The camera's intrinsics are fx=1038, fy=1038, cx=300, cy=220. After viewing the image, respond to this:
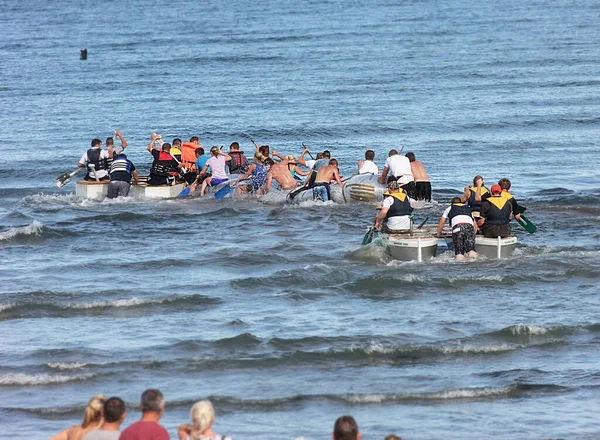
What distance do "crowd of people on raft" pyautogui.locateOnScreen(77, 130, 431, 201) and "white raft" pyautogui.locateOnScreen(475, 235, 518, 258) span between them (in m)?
5.03

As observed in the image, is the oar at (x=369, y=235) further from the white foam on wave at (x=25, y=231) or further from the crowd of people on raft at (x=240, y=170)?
the white foam on wave at (x=25, y=231)

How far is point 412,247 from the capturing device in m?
18.9

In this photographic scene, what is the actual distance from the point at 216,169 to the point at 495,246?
928 centimetres

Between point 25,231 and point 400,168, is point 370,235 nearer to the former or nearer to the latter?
point 400,168

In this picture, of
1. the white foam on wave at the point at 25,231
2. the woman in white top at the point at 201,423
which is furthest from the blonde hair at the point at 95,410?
the white foam on wave at the point at 25,231

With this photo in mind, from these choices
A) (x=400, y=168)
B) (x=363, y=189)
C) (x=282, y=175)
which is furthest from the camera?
(x=282, y=175)

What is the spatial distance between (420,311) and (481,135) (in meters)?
21.0

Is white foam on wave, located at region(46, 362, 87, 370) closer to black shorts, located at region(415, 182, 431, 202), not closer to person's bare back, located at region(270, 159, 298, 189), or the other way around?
black shorts, located at region(415, 182, 431, 202)

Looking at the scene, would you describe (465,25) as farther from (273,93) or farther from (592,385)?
(592,385)

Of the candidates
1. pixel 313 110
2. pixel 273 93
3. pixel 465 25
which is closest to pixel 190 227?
pixel 313 110

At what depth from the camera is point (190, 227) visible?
79.4 feet

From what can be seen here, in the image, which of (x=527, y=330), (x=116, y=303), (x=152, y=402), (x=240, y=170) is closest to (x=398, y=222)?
(x=527, y=330)

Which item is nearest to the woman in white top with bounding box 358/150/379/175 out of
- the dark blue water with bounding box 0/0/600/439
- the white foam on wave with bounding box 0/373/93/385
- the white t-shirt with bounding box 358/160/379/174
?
the white t-shirt with bounding box 358/160/379/174

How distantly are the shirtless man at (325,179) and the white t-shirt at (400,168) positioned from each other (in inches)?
76.8
